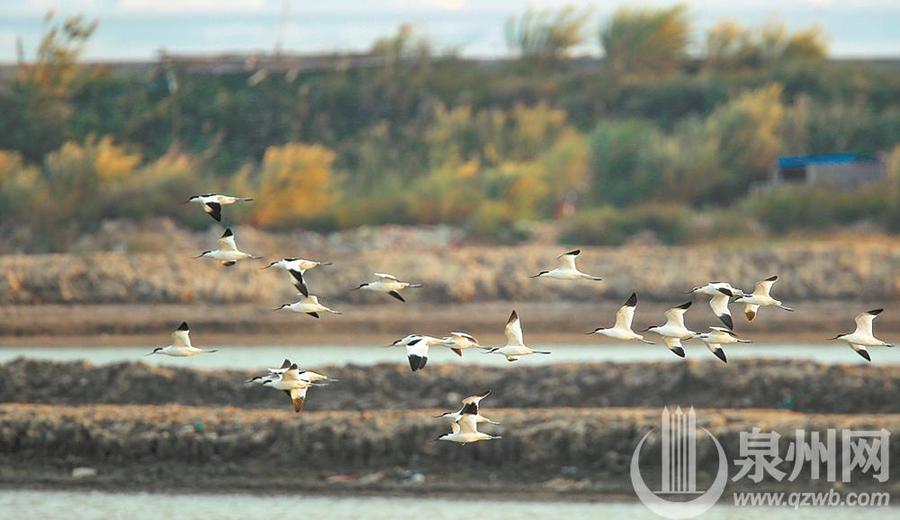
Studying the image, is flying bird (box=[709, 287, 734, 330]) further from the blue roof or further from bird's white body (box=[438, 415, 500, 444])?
the blue roof

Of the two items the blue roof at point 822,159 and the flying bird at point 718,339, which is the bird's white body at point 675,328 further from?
the blue roof at point 822,159

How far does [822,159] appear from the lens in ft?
146

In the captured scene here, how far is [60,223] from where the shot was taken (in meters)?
40.2

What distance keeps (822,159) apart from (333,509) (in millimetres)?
27334

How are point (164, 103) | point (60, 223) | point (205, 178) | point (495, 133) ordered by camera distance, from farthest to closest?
point (164, 103), point (495, 133), point (205, 178), point (60, 223)

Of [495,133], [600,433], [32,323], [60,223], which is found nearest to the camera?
[600,433]

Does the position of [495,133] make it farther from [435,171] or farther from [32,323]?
[32,323]

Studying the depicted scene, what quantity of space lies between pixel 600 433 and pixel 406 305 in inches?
564

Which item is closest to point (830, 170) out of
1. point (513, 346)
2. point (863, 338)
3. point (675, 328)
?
point (675, 328)

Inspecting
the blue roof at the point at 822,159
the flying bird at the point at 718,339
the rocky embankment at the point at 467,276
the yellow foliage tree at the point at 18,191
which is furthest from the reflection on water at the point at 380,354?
the blue roof at the point at 822,159

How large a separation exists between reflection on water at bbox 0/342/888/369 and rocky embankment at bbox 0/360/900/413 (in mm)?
4723

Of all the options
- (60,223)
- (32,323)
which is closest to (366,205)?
(60,223)

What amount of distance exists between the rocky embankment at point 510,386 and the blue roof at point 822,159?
22683 millimetres

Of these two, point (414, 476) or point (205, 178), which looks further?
point (205, 178)
